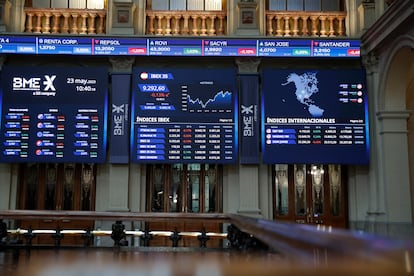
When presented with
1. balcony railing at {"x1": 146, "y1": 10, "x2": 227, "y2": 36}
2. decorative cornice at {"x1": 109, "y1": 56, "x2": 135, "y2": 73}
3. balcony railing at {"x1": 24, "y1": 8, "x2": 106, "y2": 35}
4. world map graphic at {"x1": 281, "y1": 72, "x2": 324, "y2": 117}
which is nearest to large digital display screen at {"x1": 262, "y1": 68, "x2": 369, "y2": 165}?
world map graphic at {"x1": 281, "y1": 72, "x2": 324, "y2": 117}

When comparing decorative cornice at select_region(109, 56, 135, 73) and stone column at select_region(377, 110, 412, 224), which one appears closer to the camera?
stone column at select_region(377, 110, 412, 224)

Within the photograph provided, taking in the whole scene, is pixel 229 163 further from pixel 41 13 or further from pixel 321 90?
pixel 41 13

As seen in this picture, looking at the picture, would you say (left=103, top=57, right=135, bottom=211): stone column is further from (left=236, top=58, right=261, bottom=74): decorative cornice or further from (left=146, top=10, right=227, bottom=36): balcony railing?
(left=236, top=58, right=261, bottom=74): decorative cornice

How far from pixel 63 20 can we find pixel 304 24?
5789mm

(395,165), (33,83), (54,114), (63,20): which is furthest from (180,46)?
(395,165)

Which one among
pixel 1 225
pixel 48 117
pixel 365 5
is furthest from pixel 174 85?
pixel 1 225

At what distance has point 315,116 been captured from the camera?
11172 mm

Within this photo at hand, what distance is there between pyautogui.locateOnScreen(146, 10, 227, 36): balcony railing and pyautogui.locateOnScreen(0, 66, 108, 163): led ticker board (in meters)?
1.74

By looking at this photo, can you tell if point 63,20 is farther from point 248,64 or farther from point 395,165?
point 395,165

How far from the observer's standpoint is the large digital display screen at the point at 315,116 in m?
11.0

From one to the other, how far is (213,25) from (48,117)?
4.42 metres

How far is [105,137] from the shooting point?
Answer: 434 inches

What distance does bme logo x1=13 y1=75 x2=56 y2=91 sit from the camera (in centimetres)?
1116

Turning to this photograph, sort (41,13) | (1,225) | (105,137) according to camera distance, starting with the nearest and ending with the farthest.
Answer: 1. (1,225)
2. (105,137)
3. (41,13)
